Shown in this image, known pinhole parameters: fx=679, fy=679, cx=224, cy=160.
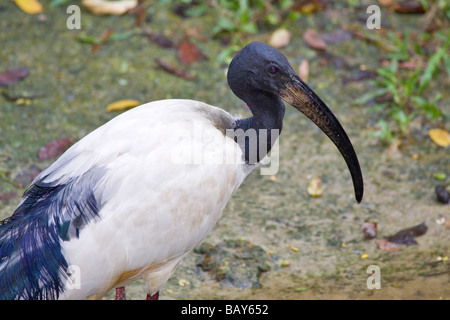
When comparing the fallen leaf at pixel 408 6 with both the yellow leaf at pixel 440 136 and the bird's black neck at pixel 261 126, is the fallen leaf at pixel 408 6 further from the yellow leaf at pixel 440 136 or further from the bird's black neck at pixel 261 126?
the bird's black neck at pixel 261 126

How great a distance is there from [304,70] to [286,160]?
1166 millimetres

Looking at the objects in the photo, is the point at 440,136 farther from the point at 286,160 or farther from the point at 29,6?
the point at 29,6

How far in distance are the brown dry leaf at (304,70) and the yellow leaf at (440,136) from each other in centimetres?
127

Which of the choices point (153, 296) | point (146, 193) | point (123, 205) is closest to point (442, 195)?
point (153, 296)

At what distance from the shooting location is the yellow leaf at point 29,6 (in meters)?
7.00

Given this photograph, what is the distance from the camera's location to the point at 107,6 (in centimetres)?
696

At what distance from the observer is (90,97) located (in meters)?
6.20

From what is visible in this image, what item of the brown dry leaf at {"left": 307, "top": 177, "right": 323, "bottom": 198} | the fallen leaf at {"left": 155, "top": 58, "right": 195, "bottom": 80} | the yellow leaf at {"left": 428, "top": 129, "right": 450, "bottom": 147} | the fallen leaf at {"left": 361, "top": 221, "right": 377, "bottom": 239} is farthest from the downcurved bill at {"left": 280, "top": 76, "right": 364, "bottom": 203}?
the fallen leaf at {"left": 155, "top": 58, "right": 195, "bottom": 80}

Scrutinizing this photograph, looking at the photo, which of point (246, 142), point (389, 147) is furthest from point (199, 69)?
point (246, 142)

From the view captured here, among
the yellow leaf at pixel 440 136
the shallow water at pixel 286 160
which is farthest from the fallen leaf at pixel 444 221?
the yellow leaf at pixel 440 136

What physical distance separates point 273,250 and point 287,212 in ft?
1.41

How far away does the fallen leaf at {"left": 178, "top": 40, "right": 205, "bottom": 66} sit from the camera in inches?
259

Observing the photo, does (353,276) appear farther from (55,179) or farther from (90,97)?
(90,97)

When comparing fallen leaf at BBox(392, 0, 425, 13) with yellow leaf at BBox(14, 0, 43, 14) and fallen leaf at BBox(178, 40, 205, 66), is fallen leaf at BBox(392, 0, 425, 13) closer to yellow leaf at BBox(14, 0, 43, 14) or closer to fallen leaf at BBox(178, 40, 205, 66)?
fallen leaf at BBox(178, 40, 205, 66)
